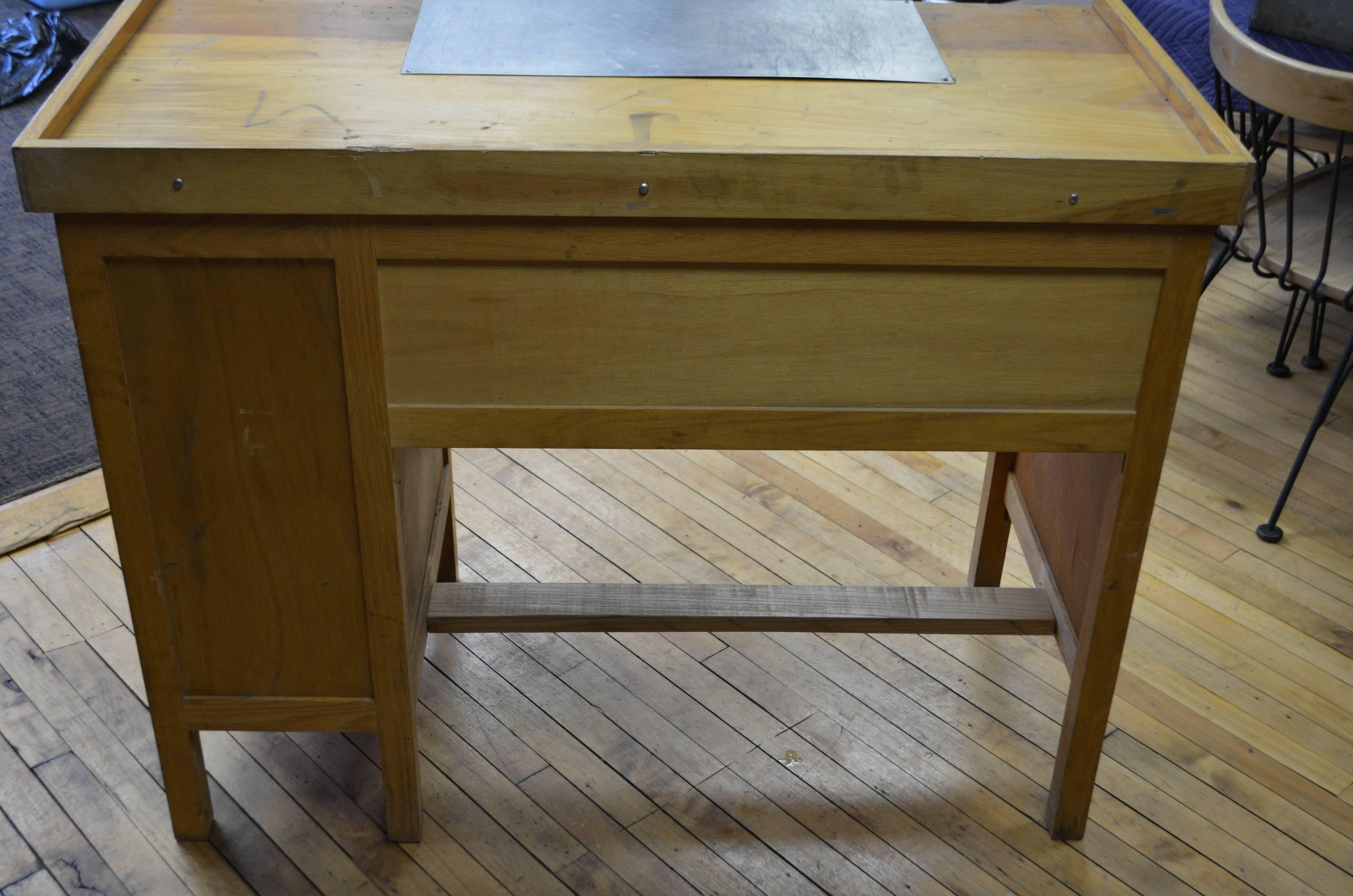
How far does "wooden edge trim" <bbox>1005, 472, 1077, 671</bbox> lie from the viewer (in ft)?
5.67

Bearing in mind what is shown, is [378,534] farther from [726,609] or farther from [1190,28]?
[1190,28]

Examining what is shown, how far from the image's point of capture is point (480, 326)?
1.36 meters

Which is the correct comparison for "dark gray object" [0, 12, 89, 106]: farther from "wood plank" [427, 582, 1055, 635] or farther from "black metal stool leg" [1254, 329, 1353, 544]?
"black metal stool leg" [1254, 329, 1353, 544]

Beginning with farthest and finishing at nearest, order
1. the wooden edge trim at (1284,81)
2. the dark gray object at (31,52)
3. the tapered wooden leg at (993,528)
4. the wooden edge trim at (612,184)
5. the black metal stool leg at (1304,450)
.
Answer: the dark gray object at (31,52) → the black metal stool leg at (1304,450) → the tapered wooden leg at (993,528) → the wooden edge trim at (1284,81) → the wooden edge trim at (612,184)

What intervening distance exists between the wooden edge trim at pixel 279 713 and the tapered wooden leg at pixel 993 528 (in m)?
0.96

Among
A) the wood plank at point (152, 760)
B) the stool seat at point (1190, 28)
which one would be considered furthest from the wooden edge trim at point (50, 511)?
the stool seat at point (1190, 28)

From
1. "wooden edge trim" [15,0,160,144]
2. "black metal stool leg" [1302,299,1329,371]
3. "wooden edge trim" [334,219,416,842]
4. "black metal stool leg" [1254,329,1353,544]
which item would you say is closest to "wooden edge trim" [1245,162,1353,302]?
"black metal stool leg" [1254,329,1353,544]

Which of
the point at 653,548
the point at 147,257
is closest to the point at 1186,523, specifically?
the point at 653,548

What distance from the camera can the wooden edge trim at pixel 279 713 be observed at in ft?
5.23

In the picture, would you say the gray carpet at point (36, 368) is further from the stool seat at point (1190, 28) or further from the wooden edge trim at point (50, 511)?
the stool seat at point (1190, 28)

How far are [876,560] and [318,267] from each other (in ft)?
4.15

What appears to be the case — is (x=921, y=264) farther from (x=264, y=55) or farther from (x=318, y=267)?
(x=264, y=55)

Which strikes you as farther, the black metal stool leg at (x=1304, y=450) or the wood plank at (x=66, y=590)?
the black metal stool leg at (x=1304, y=450)

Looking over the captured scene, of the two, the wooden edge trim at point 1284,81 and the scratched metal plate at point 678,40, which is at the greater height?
the scratched metal plate at point 678,40
